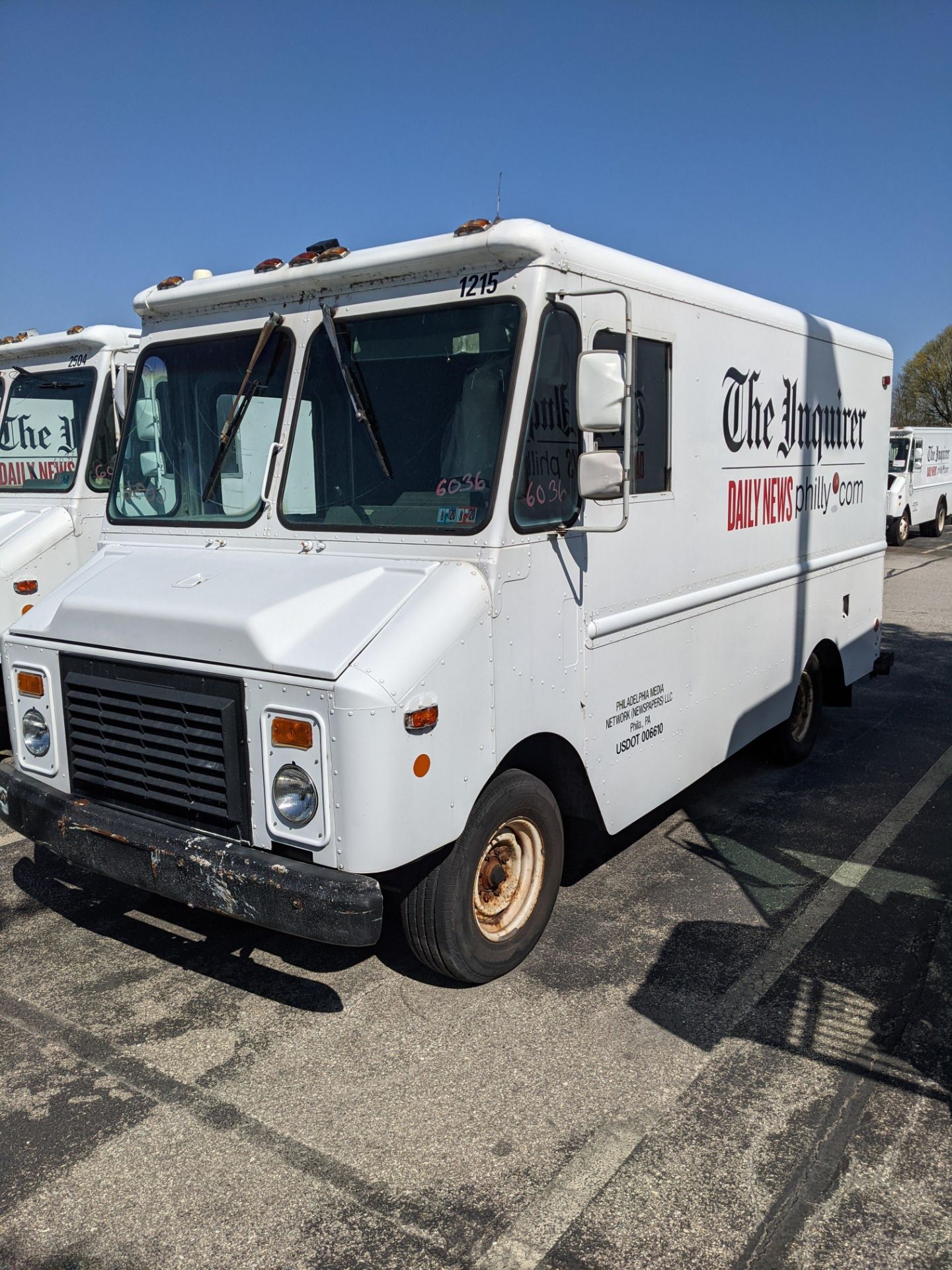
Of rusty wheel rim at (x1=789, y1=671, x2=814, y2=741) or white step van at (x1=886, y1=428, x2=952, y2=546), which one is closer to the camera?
rusty wheel rim at (x1=789, y1=671, x2=814, y2=741)

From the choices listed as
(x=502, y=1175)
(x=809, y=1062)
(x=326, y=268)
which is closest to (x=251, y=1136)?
(x=502, y=1175)

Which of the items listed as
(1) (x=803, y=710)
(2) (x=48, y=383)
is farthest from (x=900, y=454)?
(2) (x=48, y=383)

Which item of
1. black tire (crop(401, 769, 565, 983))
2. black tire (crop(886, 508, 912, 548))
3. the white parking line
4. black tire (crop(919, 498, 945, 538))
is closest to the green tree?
black tire (crop(919, 498, 945, 538))

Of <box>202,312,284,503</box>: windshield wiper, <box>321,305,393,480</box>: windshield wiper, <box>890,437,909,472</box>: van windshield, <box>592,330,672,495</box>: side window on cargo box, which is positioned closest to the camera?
<box>321,305,393,480</box>: windshield wiper

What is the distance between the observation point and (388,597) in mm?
3658

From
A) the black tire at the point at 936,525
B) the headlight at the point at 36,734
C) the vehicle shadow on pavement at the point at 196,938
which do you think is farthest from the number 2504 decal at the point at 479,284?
the black tire at the point at 936,525

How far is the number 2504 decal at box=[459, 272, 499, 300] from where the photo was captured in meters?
3.90

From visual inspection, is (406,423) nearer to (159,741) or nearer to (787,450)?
(159,741)

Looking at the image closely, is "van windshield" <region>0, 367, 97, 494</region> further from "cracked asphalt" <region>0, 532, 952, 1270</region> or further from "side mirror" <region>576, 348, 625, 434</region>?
"side mirror" <region>576, 348, 625, 434</region>

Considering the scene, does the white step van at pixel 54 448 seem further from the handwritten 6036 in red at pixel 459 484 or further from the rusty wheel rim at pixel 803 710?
the rusty wheel rim at pixel 803 710

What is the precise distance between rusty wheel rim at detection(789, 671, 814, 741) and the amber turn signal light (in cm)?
408

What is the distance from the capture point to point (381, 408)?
4066 millimetres

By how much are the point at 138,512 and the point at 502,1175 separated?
3219mm

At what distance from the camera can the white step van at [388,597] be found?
351 centimetres
